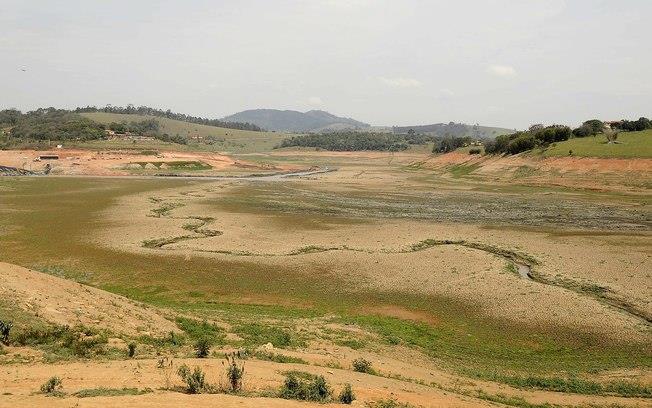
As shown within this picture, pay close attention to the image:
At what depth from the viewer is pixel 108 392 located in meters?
12.0

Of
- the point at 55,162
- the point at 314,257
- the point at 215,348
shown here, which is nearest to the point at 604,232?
the point at 314,257

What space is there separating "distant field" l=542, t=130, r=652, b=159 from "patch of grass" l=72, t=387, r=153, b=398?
269 feet

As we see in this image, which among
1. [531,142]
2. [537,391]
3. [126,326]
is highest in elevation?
[531,142]

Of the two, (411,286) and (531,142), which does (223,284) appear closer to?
(411,286)

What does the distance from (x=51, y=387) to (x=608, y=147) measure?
9063 cm

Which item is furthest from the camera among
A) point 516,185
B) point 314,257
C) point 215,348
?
point 516,185

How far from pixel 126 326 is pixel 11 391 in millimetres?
6923

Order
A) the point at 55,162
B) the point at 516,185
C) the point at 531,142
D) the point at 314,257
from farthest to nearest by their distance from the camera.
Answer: the point at 55,162, the point at 531,142, the point at 516,185, the point at 314,257

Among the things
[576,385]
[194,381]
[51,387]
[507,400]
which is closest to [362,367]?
[507,400]

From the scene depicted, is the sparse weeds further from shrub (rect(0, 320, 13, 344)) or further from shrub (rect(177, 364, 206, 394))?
shrub (rect(0, 320, 13, 344))

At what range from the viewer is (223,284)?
2894cm

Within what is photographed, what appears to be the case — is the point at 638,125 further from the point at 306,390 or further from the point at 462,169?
the point at 306,390

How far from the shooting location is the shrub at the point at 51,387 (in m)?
11.8

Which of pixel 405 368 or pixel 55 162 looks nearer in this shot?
pixel 405 368
